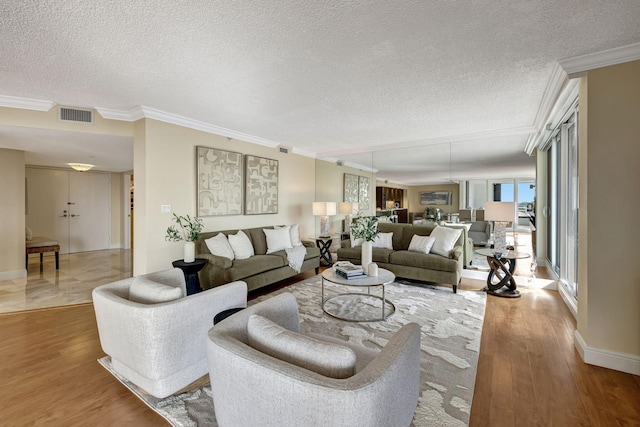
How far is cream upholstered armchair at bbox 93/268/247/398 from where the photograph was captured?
1.83 m

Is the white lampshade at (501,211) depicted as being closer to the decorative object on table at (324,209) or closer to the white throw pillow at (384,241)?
the white throw pillow at (384,241)

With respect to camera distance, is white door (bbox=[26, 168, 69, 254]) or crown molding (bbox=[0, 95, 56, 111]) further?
white door (bbox=[26, 168, 69, 254])

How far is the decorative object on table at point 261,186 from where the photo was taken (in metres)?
5.14

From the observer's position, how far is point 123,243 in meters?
8.36

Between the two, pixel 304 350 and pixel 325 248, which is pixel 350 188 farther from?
pixel 304 350

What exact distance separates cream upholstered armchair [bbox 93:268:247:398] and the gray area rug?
134 millimetres

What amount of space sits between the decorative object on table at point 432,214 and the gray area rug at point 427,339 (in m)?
1.37

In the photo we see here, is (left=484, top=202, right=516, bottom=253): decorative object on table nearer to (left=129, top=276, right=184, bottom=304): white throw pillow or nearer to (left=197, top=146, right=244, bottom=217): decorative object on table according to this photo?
(left=197, top=146, right=244, bottom=217): decorative object on table

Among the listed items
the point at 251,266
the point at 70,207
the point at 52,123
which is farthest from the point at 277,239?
the point at 70,207

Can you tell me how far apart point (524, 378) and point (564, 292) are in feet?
7.78

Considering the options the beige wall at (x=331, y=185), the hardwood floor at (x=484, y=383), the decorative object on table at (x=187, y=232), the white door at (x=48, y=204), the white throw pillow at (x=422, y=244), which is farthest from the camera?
the white door at (x=48, y=204)

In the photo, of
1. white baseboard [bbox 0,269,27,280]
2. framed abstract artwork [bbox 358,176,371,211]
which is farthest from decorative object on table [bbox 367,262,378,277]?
white baseboard [bbox 0,269,27,280]

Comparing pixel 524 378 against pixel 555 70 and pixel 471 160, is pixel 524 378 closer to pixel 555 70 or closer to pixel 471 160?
pixel 555 70

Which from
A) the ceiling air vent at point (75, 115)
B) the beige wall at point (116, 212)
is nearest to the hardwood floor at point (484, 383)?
the ceiling air vent at point (75, 115)
